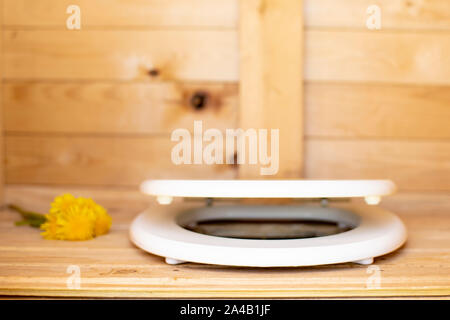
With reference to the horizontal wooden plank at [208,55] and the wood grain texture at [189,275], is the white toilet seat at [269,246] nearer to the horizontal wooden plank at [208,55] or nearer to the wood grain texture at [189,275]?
the wood grain texture at [189,275]

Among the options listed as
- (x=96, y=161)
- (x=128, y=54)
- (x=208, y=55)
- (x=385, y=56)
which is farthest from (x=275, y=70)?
(x=96, y=161)

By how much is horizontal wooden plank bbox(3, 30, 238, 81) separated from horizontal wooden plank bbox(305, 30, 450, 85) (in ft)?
0.95

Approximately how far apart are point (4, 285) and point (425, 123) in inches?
44.4

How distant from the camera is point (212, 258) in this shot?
2.02ft

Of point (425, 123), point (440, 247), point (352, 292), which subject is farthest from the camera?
point (425, 123)

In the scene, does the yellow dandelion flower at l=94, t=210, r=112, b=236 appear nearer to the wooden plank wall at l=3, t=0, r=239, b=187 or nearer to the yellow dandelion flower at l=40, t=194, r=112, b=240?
the yellow dandelion flower at l=40, t=194, r=112, b=240

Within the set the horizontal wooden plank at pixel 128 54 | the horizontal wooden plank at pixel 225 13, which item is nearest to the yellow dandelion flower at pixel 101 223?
the horizontal wooden plank at pixel 128 54

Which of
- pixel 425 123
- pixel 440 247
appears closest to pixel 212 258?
pixel 440 247

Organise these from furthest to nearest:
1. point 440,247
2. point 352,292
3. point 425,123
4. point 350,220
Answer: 1. point 425,123
2. point 350,220
3. point 440,247
4. point 352,292

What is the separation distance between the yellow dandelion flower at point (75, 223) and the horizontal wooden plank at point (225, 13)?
0.59 meters

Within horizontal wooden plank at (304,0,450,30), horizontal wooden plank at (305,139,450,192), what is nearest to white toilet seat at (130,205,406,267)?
horizontal wooden plank at (305,139,450,192)

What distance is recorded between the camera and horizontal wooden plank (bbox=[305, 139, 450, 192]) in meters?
1.12
